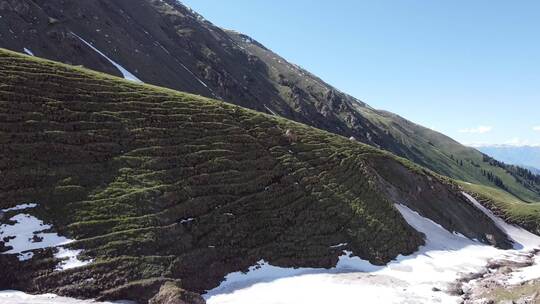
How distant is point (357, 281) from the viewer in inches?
1704

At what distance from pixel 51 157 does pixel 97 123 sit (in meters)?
8.24

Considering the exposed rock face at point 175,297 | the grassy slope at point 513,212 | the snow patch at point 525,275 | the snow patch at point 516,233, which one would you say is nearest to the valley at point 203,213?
the exposed rock face at point 175,297

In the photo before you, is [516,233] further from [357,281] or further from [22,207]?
[22,207]

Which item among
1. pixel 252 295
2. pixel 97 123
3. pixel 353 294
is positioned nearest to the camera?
pixel 252 295

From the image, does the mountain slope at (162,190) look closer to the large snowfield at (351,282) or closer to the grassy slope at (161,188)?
the grassy slope at (161,188)

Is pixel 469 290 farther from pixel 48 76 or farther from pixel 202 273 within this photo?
pixel 48 76

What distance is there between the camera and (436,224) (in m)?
69.6

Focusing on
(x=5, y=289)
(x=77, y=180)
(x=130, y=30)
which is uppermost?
(x=130, y=30)

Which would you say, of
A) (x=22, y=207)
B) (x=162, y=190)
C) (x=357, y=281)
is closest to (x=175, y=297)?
(x=162, y=190)

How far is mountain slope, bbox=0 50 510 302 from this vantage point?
121 feet

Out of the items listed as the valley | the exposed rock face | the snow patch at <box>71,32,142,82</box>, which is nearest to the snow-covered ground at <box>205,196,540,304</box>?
the valley

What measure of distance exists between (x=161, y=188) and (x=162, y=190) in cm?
25

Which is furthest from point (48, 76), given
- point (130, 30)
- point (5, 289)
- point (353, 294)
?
point (130, 30)

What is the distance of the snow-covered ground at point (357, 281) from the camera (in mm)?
37812
